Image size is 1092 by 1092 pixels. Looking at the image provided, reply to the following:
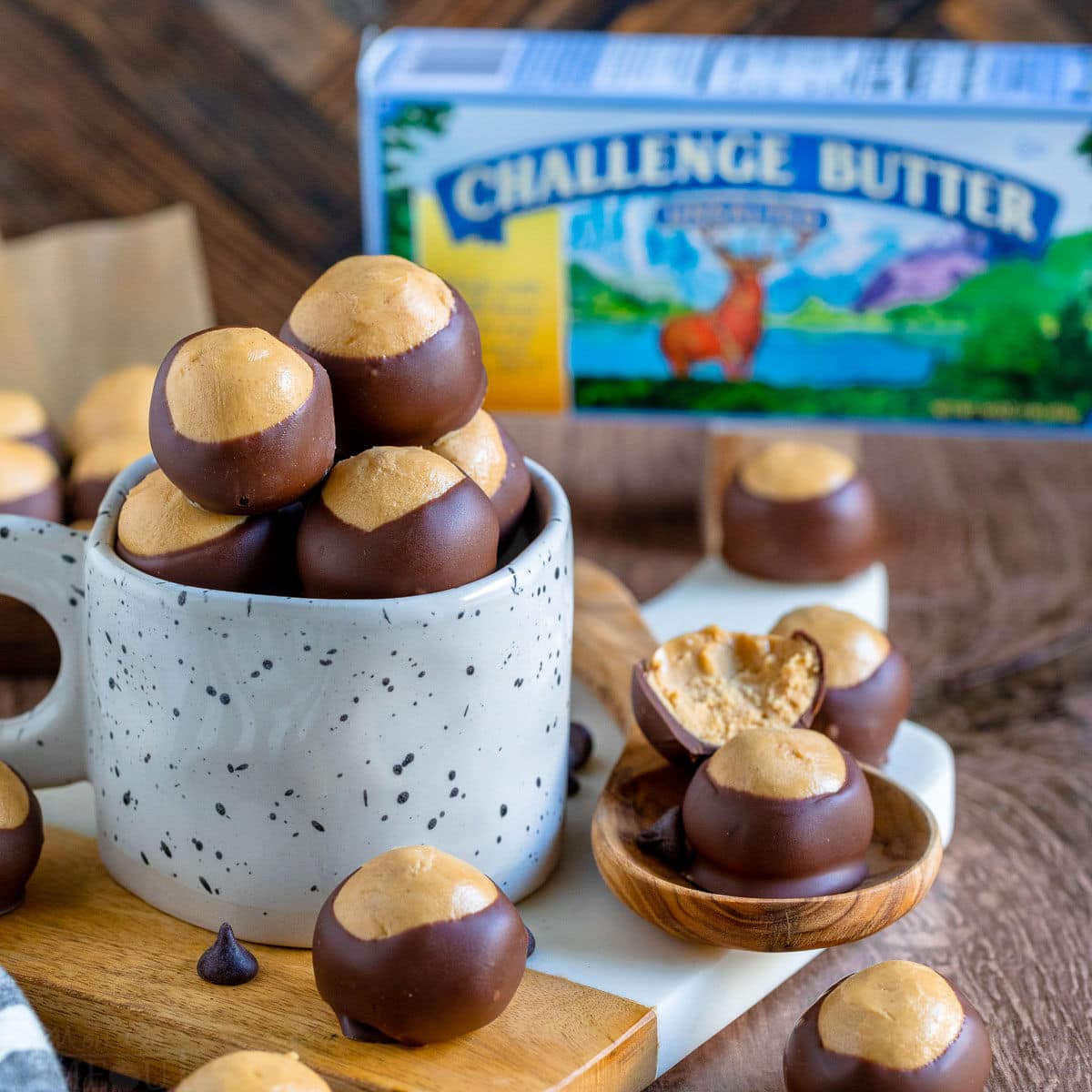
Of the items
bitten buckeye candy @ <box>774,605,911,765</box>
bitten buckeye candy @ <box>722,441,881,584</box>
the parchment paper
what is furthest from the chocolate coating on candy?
the parchment paper

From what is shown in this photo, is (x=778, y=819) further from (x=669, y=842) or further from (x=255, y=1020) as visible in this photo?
(x=255, y=1020)

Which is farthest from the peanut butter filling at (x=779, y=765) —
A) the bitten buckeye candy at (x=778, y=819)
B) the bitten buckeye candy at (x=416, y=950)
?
the bitten buckeye candy at (x=416, y=950)

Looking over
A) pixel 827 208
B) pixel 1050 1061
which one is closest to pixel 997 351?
pixel 827 208

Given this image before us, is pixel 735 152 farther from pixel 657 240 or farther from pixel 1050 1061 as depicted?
pixel 1050 1061

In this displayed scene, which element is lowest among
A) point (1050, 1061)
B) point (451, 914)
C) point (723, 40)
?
point (1050, 1061)

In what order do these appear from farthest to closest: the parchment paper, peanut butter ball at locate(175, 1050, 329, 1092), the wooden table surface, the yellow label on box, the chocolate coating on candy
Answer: the parchment paper, the yellow label on box, the wooden table surface, the chocolate coating on candy, peanut butter ball at locate(175, 1050, 329, 1092)

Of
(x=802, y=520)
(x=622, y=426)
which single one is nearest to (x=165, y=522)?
(x=802, y=520)

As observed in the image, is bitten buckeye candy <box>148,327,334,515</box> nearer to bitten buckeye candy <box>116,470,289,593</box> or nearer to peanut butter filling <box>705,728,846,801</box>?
bitten buckeye candy <box>116,470,289,593</box>
